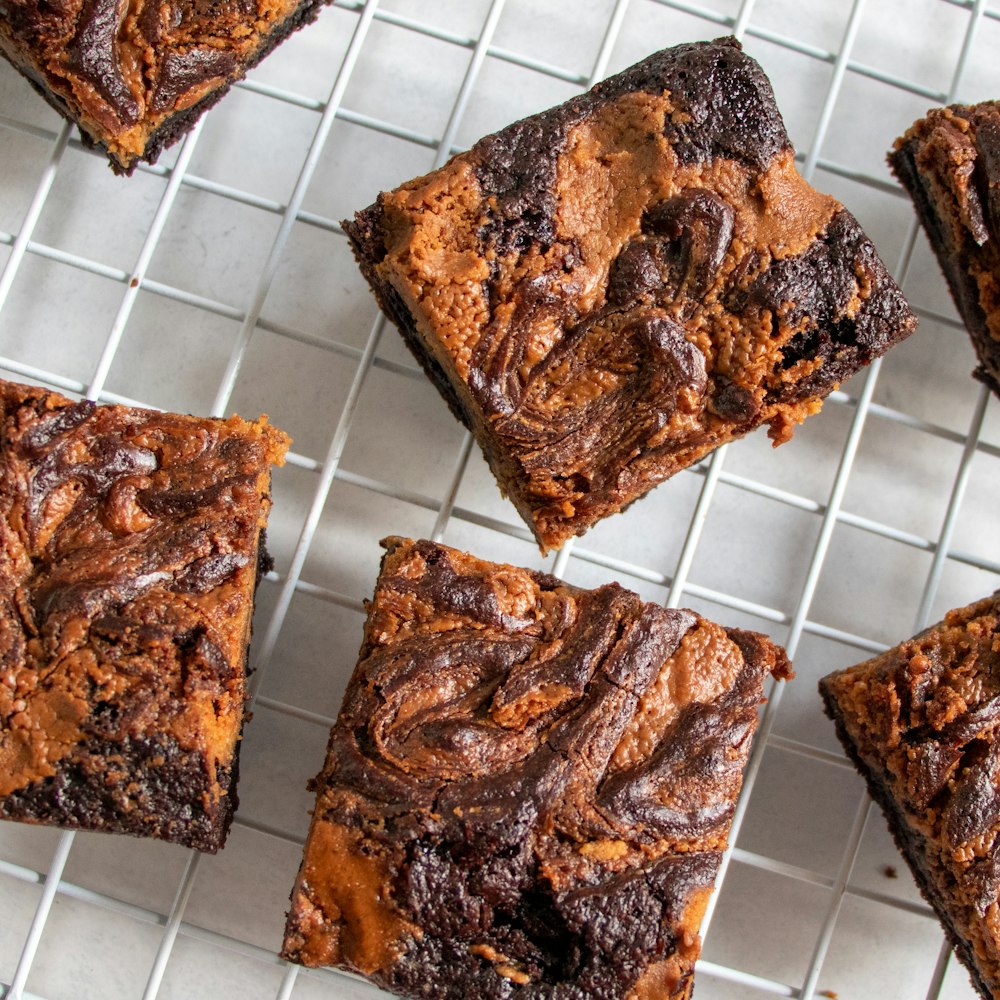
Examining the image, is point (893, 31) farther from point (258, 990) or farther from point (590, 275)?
point (258, 990)

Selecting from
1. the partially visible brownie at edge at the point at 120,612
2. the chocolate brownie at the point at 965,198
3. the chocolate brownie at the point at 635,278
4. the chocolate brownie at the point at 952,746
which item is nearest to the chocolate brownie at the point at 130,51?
the chocolate brownie at the point at 635,278

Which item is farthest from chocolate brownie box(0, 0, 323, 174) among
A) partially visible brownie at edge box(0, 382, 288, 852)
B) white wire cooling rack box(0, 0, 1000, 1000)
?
partially visible brownie at edge box(0, 382, 288, 852)

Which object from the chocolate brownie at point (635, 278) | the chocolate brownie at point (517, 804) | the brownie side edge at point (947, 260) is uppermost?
the brownie side edge at point (947, 260)

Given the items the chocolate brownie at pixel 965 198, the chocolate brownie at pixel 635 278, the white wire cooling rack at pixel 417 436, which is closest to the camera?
the chocolate brownie at pixel 635 278

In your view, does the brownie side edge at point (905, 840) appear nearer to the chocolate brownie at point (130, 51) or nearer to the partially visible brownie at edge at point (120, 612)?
the partially visible brownie at edge at point (120, 612)

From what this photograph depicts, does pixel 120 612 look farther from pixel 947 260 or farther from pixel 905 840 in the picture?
pixel 947 260

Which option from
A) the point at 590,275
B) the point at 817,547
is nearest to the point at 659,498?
the point at 817,547

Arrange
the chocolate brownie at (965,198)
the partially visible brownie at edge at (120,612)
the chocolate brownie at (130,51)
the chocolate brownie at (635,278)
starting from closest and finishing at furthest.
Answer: the partially visible brownie at edge at (120,612)
the chocolate brownie at (635,278)
the chocolate brownie at (130,51)
the chocolate brownie at (965,198)

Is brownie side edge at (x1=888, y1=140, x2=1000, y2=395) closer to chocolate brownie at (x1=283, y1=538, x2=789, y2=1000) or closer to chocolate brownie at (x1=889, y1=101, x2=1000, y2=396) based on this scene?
chocolate brownie at (x1=889, y1=101, x2=1000, y2=396)
